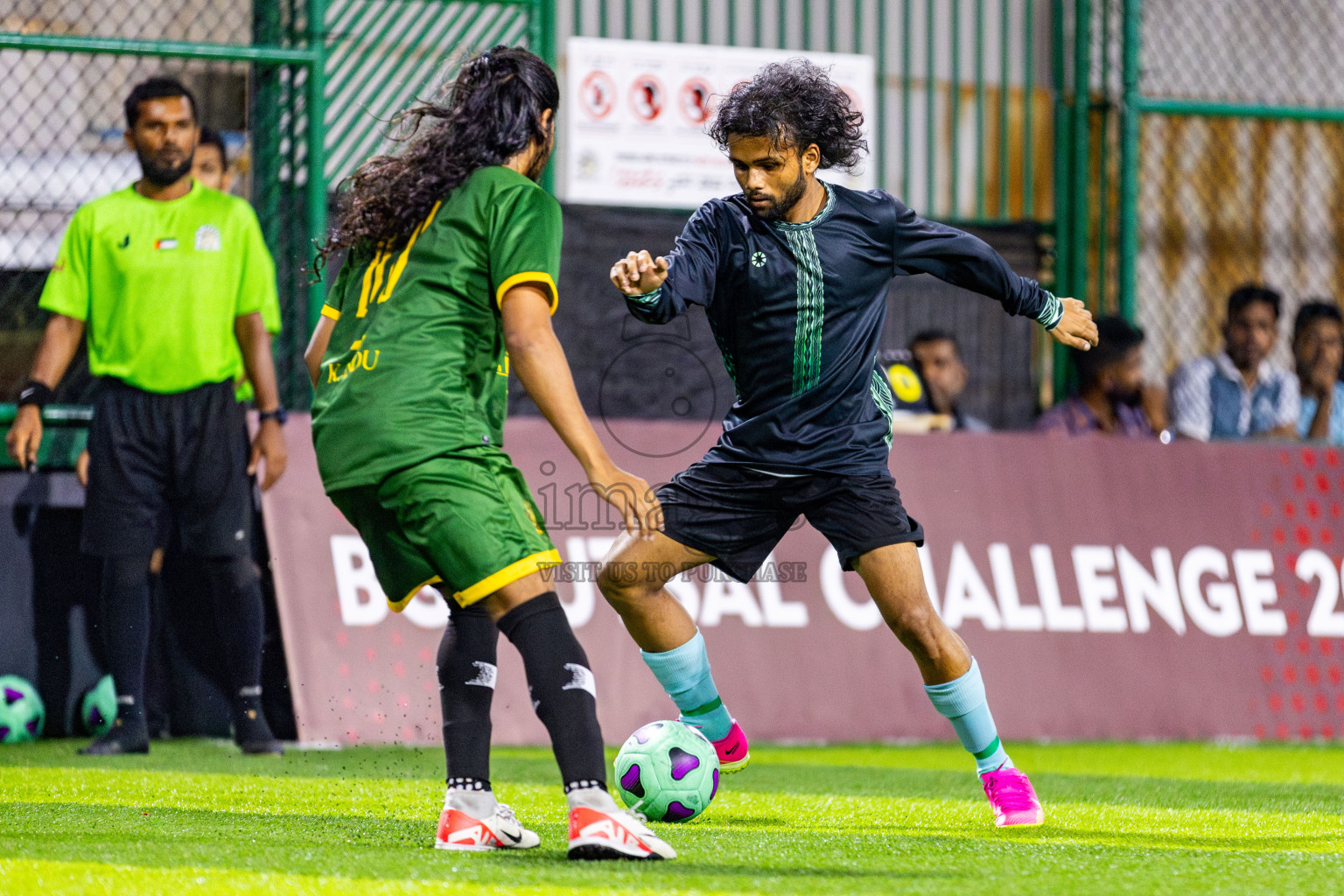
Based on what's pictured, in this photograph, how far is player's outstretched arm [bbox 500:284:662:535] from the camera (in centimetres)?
366

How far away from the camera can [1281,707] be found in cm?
841

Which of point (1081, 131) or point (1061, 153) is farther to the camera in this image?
point (1061, 153)

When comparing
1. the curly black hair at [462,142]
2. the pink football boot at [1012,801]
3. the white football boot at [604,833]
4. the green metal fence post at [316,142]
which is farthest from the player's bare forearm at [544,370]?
the green metal fence post at [316,142]

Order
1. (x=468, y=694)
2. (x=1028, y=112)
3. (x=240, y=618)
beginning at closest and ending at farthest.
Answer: (x=468, y=694)
(x=240, y=618)
(x=1028, y=112)

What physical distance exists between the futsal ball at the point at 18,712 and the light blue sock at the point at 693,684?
3.31 m

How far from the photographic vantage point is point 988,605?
8133 mm

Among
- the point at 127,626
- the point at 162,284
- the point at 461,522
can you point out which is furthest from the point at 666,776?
the point at 162,284

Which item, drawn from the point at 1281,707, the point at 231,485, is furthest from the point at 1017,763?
the point at 231,485

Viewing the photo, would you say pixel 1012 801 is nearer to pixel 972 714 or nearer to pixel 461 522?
pixel 972 714

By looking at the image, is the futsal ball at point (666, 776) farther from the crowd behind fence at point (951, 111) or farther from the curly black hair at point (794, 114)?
the crowd behind fence at point (951, 111)

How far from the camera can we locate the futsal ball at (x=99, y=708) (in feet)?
24.0

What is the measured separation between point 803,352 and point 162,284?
129 inches

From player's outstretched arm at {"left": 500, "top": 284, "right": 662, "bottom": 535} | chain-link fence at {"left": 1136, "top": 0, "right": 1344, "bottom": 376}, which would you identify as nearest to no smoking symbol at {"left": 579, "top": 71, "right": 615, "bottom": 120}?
chain-link fence at {"left": 1136, "top": 0, "right": 1344, "bottom": 376}

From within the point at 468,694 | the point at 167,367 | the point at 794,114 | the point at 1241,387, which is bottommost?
the point at 468,694
